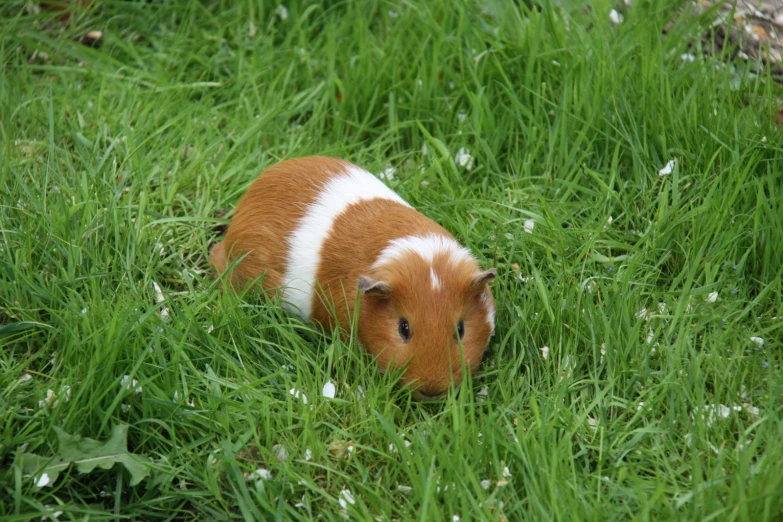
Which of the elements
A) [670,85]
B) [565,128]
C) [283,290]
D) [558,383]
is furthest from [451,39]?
[558,383]

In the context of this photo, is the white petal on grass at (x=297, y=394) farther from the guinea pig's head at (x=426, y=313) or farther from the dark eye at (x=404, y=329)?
the dark eye at (x=404, y=329)

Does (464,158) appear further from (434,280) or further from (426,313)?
(426,313)

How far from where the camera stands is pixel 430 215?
476cm

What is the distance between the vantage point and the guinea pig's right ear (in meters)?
3.77

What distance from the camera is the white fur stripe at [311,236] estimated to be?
423cm

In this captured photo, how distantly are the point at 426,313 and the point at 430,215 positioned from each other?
3.67 ft

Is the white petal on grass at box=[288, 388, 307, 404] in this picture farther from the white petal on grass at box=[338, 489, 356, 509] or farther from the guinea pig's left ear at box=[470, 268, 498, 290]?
the guinea pig's left ear at box=[470, 268, 498, 290]

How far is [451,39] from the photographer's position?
5504mm

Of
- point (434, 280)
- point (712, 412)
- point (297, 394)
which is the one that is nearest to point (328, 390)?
point (297, 394)

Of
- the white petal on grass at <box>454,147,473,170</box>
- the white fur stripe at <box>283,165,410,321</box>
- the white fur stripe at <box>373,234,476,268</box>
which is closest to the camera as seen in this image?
the white fur stripe at <box>373,234,476,268</box>

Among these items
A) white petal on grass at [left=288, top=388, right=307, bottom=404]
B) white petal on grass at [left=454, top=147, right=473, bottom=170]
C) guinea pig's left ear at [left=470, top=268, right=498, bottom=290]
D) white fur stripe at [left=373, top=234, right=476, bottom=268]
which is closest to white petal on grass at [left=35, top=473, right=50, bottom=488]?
white petal on grass at [left=288, top=388, right=307, bottom=404]

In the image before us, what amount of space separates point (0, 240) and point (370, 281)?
6.46ft

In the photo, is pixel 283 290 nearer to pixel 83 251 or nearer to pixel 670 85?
pixel 83 251

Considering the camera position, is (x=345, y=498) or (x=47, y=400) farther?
(x=47, y=400)
